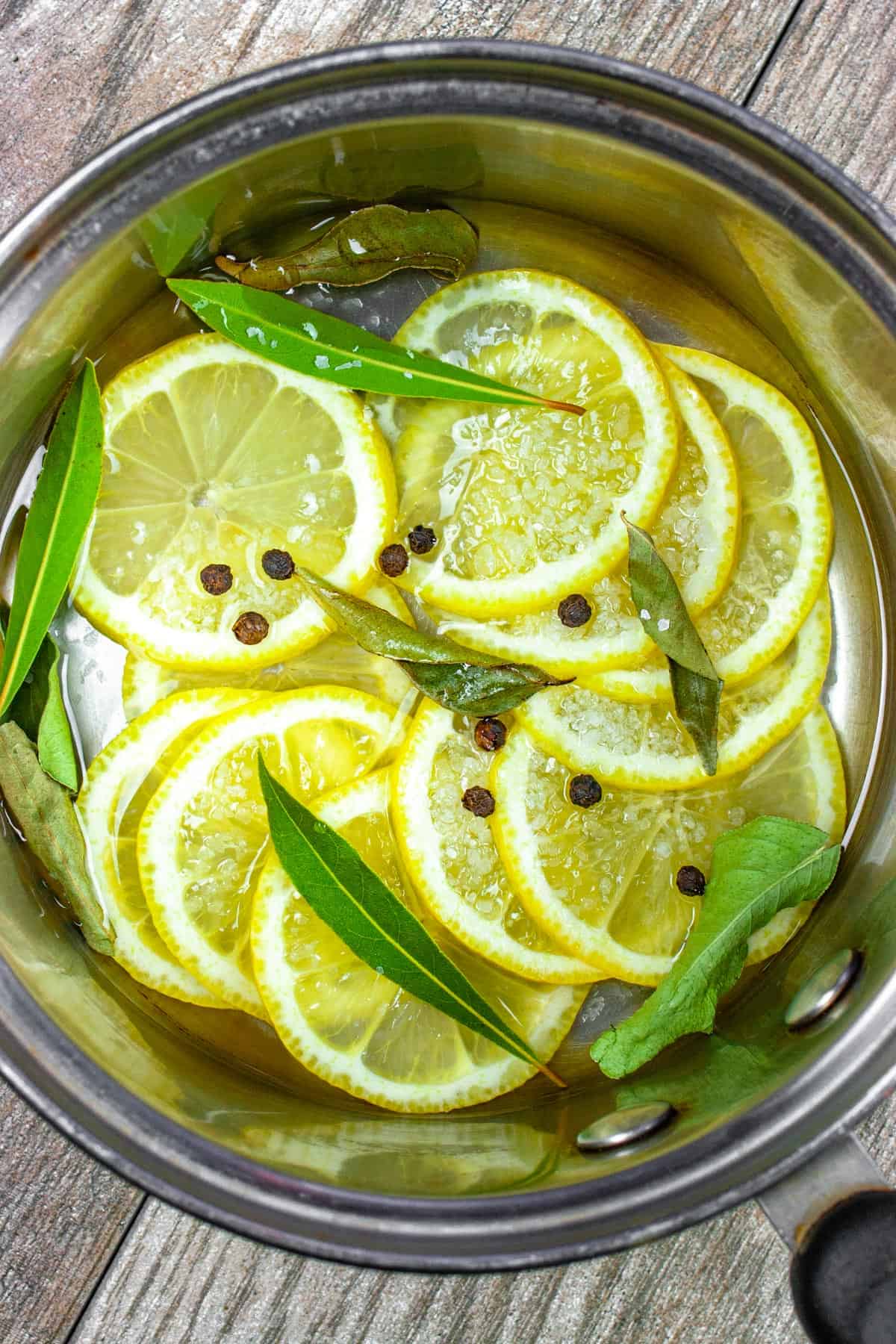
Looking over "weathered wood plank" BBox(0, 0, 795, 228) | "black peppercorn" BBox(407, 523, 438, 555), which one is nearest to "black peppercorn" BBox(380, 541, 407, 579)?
"black peppercorn" BBox(407, 523, 438, 555)

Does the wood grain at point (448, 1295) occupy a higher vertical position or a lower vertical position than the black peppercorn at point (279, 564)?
lower

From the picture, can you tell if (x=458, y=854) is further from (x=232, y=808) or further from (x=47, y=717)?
(x=47, y=717)

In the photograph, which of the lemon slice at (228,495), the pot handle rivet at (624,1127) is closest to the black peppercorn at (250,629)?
the lemon slice at (228,495)

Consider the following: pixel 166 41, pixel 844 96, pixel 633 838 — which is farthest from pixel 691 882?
pixel 166 41

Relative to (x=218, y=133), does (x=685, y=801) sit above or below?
below

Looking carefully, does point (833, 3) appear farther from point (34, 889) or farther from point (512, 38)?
point (34, 889)

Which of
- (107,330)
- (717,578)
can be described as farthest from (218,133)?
(717,578)

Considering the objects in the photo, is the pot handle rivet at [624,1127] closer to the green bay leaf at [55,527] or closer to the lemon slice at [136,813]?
the lemon slice at [136,813]
